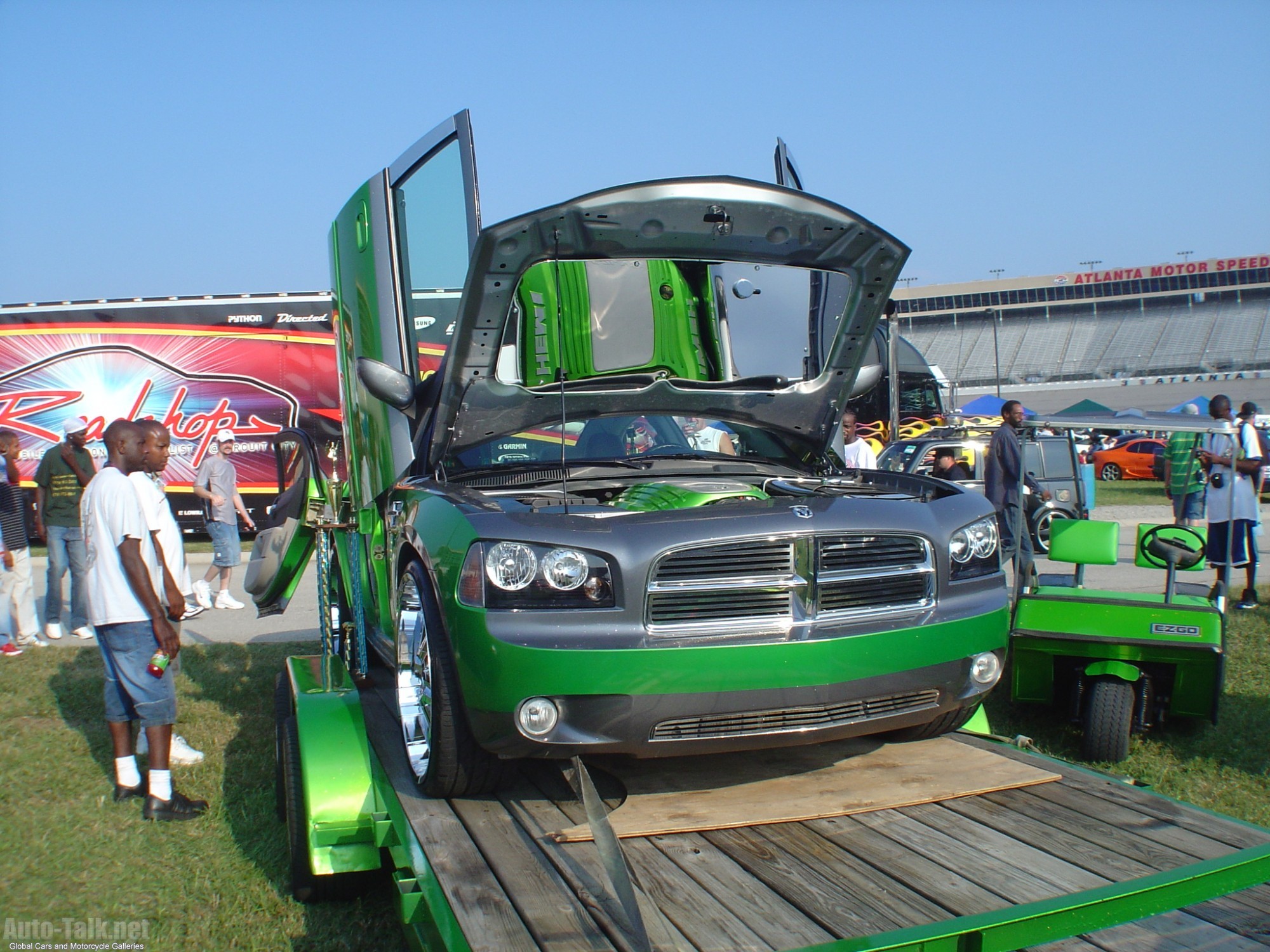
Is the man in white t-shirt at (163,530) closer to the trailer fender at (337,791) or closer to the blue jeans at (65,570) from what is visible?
the trailer fender at (337,791)

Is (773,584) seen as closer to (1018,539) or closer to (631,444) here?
(631,444)

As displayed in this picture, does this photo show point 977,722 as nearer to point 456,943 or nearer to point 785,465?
point 785,465

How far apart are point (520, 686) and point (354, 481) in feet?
8.34

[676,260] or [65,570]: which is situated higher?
[676,260]

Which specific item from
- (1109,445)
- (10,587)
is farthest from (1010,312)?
(10,587)

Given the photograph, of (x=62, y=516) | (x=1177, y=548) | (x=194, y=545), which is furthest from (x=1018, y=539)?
(x=194, y=545)

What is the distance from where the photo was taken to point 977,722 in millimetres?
3973

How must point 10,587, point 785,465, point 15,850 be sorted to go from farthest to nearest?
point 10,587, point 785,465, point 15,850

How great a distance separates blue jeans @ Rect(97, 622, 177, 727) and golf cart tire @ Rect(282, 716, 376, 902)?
123 centimetres

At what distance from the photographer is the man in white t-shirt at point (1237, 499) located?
8.31 m

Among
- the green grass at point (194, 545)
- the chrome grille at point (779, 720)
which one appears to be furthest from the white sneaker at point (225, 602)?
the chrome grille at point (779, 720)

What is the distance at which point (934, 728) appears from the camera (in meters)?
3.55

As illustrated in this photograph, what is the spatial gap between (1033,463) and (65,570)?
1049 centimetres

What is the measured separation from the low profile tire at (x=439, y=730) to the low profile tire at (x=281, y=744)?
791mm
